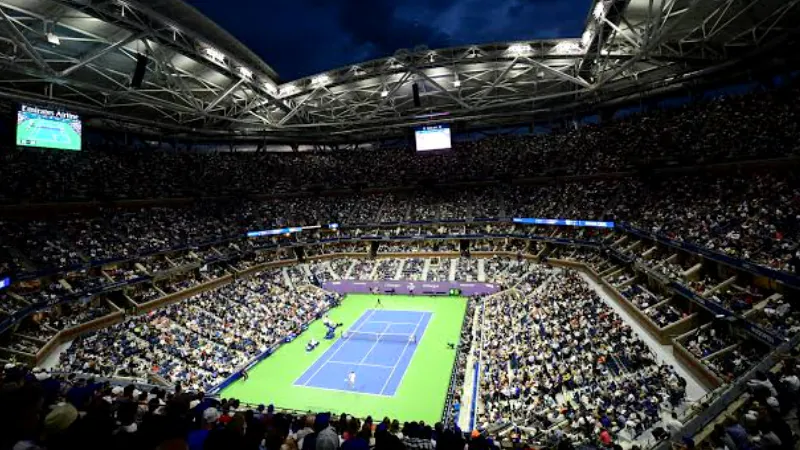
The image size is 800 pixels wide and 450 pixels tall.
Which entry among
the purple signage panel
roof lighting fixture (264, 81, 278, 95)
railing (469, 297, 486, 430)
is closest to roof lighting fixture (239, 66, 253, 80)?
roof lighting fixture (264, 81, 278, 95)

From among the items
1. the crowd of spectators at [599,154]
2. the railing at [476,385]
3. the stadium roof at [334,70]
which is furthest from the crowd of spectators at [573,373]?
the crowd of spectators at [599,154]

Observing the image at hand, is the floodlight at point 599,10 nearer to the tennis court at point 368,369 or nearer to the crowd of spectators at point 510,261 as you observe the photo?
the crowd of spectators at point 510,261

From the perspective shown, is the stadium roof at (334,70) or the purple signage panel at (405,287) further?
the purple signage panel at (405,287)

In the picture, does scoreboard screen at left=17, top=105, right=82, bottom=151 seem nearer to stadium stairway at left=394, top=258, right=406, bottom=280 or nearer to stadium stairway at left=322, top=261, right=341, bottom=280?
stadium stairway at left=322, top=261, right=341, bottom=280

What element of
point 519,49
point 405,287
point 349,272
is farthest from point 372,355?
point 519,49

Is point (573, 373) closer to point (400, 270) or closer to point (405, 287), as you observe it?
point (405, 287)

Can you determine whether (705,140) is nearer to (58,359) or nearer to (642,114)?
(642,114)

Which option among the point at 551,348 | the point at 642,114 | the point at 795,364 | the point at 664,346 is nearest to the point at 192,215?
the point at 551,348
